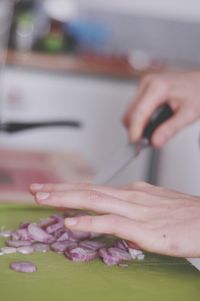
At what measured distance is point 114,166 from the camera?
108 cm

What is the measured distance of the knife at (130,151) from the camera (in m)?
1.07

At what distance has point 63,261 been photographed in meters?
0.84

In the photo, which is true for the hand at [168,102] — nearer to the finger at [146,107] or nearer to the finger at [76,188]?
the finger at [146,107]

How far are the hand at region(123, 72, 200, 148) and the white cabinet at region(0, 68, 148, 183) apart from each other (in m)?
1.10

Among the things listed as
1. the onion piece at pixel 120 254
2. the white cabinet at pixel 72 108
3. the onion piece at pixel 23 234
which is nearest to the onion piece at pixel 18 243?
the onion piece at pixel 23 234

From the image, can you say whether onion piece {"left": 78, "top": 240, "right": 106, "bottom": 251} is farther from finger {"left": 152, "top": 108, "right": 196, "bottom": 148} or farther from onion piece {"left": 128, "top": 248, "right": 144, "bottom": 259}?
finger {"left": 152, "top": 108, "right": 196, "bottom": 148}

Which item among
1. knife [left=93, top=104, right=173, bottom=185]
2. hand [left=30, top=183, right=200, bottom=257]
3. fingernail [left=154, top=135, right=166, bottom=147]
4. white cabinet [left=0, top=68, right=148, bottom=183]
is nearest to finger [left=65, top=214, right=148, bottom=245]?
hand [left=30, top=183, right=200, bottom=257]

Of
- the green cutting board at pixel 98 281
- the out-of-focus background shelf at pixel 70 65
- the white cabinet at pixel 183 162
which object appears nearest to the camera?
the green cutting board at pixel 98 281

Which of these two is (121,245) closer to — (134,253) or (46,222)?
(134,253)

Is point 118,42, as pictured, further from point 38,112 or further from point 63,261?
point 63,261

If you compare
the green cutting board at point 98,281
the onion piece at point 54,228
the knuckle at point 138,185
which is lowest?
the green cutting board at point 98,281

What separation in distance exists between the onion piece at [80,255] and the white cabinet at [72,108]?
1.52 metres

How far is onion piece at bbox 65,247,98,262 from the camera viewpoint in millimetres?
842

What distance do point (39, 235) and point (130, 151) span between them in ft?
1.02
